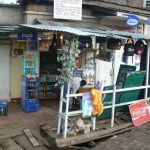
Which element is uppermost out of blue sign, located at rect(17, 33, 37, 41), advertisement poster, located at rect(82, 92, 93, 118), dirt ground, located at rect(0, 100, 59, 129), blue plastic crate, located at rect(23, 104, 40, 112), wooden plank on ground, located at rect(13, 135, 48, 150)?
blue sign, located at rect(17, 33, 37, 41)

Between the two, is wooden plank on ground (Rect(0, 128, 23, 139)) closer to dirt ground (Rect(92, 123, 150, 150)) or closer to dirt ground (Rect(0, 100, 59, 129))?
dirt ground (Rect(0, 100, 59, 129))

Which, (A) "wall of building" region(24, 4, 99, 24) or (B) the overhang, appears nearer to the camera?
(B) the overhang

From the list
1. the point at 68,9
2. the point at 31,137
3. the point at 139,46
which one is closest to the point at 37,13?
the point at 68,9

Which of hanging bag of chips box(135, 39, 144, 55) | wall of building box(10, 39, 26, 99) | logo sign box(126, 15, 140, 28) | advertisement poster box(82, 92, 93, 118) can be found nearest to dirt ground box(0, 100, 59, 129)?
wall of building box(10, 39, 26, 99)

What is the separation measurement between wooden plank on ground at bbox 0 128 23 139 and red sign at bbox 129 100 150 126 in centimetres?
353

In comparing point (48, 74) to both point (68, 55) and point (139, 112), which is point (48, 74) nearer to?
point (139, 112)

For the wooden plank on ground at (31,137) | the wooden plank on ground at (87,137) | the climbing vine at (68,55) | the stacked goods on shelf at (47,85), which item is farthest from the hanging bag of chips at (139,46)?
the wooden plank on ground at (31,137)

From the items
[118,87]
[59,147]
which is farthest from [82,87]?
[59,147]

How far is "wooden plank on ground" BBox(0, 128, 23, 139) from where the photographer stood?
9.80 meters

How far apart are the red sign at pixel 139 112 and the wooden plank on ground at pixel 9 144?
12.3 feet

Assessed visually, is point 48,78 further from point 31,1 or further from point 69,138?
point 69,138

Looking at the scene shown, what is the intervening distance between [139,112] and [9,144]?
14.1 feet

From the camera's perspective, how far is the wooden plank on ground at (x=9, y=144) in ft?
30.2

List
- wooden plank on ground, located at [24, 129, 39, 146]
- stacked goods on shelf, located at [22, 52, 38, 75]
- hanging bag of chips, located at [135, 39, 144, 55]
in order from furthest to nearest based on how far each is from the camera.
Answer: stacked goods on shelf, located at [22, 52, 38, 75]
hanging bag of chips, located at [135, 39, 144, 55]
wooden plank on ground, located at [24, 129, 39, 146]
